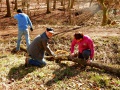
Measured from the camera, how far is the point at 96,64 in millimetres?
7680

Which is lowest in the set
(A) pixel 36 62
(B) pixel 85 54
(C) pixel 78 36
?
(A) pixel 36 62

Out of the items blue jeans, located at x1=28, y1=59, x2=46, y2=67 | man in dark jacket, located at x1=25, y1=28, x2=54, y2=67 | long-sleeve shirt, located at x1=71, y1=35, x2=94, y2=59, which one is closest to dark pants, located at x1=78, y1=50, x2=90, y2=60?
long-sleeve shirt, located at x1=71, y1=35, x2=94, y2=59

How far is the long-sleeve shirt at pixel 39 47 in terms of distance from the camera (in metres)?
7.57

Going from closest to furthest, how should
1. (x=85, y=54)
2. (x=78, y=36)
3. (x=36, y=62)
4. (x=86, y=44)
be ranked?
(x=78, y=36) → (x=86, y=44) → (x=85, y=54) → (x=36, y=62)

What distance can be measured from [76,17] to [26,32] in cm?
1796

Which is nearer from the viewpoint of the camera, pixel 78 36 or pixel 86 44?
pixel 78 36

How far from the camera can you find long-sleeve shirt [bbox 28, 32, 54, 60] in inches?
298

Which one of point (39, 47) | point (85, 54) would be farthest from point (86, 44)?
point (39, 47)

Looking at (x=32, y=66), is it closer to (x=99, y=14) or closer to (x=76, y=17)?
(x=76, y=17)

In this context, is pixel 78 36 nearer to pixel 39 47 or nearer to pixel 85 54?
pixel 85 54

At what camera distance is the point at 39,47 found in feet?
25.6

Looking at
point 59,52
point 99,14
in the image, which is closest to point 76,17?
point 99,14

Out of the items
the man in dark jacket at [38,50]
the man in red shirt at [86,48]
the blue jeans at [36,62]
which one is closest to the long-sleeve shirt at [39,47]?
the man in dark jacket at [38,50]

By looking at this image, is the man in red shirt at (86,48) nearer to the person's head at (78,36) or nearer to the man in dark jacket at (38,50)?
the person's head at (78,36)
